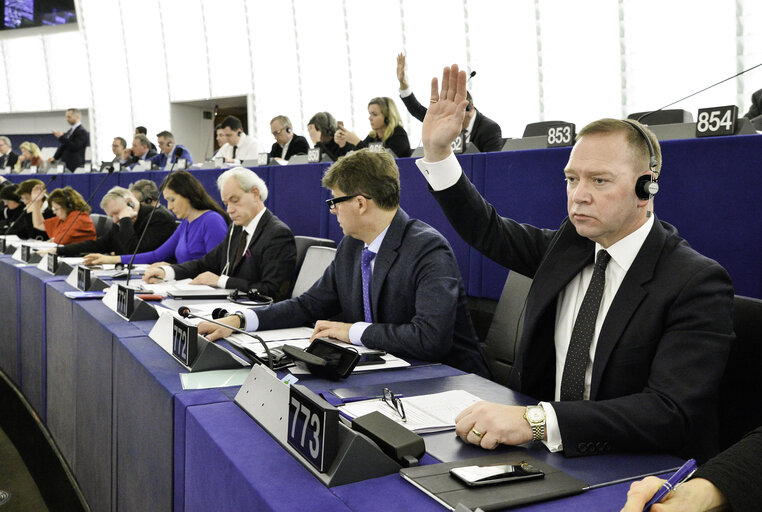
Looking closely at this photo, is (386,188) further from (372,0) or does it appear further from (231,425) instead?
(372,0)

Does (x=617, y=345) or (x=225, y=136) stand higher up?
(x=225, y=136)

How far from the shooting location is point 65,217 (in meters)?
5.31

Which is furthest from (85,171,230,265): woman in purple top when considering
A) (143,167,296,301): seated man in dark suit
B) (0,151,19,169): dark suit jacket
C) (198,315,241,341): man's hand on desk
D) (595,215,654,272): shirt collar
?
(0,151,19,169): dark suit jacket

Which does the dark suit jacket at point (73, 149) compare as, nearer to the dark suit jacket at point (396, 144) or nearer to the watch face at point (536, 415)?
the dark suit jacket at point (396, 144)

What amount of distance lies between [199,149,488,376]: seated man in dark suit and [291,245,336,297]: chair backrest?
0.55 meters

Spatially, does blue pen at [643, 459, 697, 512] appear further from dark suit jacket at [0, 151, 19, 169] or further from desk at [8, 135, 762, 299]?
dark suit jacket at [0, 151, 19, 169]

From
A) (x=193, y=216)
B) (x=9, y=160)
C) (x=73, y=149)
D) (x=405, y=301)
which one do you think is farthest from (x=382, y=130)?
(x=9, y=160)

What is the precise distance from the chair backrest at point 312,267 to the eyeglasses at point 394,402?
1468mm

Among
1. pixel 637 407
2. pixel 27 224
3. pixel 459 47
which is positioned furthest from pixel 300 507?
pixel 459 47

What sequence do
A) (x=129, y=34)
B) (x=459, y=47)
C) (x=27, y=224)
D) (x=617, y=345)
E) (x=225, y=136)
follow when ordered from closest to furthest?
(x=617, y=345)
(x=27, y=224)
(x=225, y=136)
(x=459, y=47)
(x=129, y=34)

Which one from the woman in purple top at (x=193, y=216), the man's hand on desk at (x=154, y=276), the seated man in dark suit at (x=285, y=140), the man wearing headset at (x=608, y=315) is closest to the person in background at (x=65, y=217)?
the woman in purple top at (x=193, y=216)

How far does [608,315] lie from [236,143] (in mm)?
6354

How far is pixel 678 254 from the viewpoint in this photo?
1.28 meters

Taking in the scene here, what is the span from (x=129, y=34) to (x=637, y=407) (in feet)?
49.4
